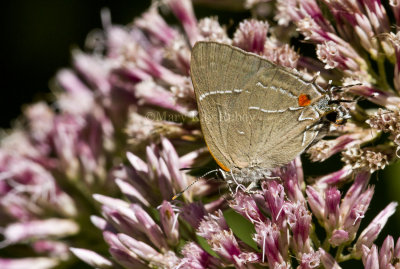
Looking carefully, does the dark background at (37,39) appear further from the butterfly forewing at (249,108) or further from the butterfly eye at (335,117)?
the butterfly eye at (335,117)

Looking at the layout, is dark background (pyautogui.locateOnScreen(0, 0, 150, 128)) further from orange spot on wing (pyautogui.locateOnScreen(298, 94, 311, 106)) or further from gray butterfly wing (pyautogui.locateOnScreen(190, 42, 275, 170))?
orange spot on wing (pyautogui.locateOnScreen(298, 94, 311, 106))

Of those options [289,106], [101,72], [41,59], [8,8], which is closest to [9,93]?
[41,59]

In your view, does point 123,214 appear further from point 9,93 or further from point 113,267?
point 9,93

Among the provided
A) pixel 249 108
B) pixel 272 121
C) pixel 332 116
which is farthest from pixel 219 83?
pixel 332 116

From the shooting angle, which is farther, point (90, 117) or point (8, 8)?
point (8, 8)

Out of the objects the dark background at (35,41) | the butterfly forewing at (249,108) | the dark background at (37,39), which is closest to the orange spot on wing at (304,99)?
the butterfly forewing at (249,108)

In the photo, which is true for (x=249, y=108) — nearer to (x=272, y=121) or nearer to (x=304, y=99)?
(x=272, y=121)

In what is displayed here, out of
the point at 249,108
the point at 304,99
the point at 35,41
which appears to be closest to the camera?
the point at 304,99
